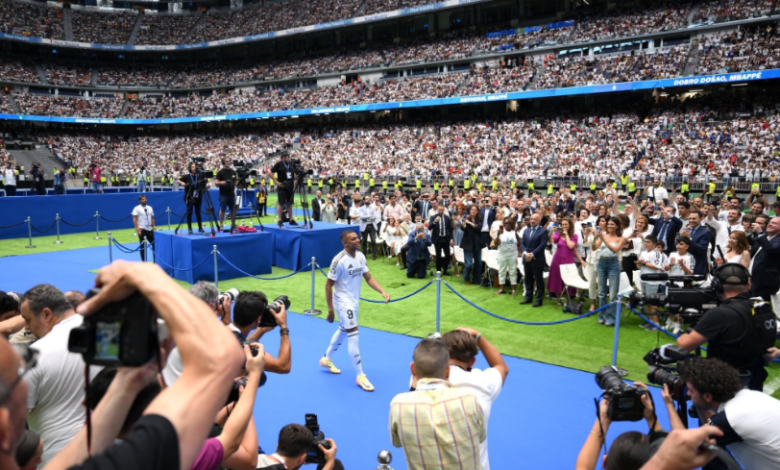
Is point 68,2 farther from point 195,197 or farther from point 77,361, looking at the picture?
point 77,361

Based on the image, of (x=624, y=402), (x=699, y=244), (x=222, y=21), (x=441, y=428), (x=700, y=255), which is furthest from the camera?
(x=222, y=21)

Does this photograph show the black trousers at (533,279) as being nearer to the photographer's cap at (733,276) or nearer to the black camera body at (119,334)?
the photographer's cap at (733,276)

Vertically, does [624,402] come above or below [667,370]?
above

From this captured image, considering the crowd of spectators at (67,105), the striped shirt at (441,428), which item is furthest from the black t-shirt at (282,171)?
the crowd of spectators at (67,105)

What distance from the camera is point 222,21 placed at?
6062 cm

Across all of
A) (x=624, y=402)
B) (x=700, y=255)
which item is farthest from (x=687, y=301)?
(x=700, y=255)

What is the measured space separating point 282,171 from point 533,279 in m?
7.17

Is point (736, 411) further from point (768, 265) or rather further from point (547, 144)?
point (547, 144)

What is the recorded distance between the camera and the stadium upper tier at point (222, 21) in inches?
1449

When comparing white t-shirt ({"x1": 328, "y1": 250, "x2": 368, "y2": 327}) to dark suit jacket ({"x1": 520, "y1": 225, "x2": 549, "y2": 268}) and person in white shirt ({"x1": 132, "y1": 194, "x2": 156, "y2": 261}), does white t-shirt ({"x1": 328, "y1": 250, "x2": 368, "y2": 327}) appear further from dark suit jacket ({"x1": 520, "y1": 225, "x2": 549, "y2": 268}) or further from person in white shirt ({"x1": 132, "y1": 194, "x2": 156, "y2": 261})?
person in white shirt ({"x1": 132, "y1": 194, "x2": 156, "y2": 261})

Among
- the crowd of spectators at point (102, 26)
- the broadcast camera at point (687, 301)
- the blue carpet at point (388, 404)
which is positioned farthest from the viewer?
the crowd of spectators at point (102, 26)

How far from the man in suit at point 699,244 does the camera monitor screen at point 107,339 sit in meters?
9.82

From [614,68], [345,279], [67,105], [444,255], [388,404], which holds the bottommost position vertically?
[388,404]

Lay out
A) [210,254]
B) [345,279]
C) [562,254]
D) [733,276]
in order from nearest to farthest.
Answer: [733,276], [345,279], [562,254], [210,254]
